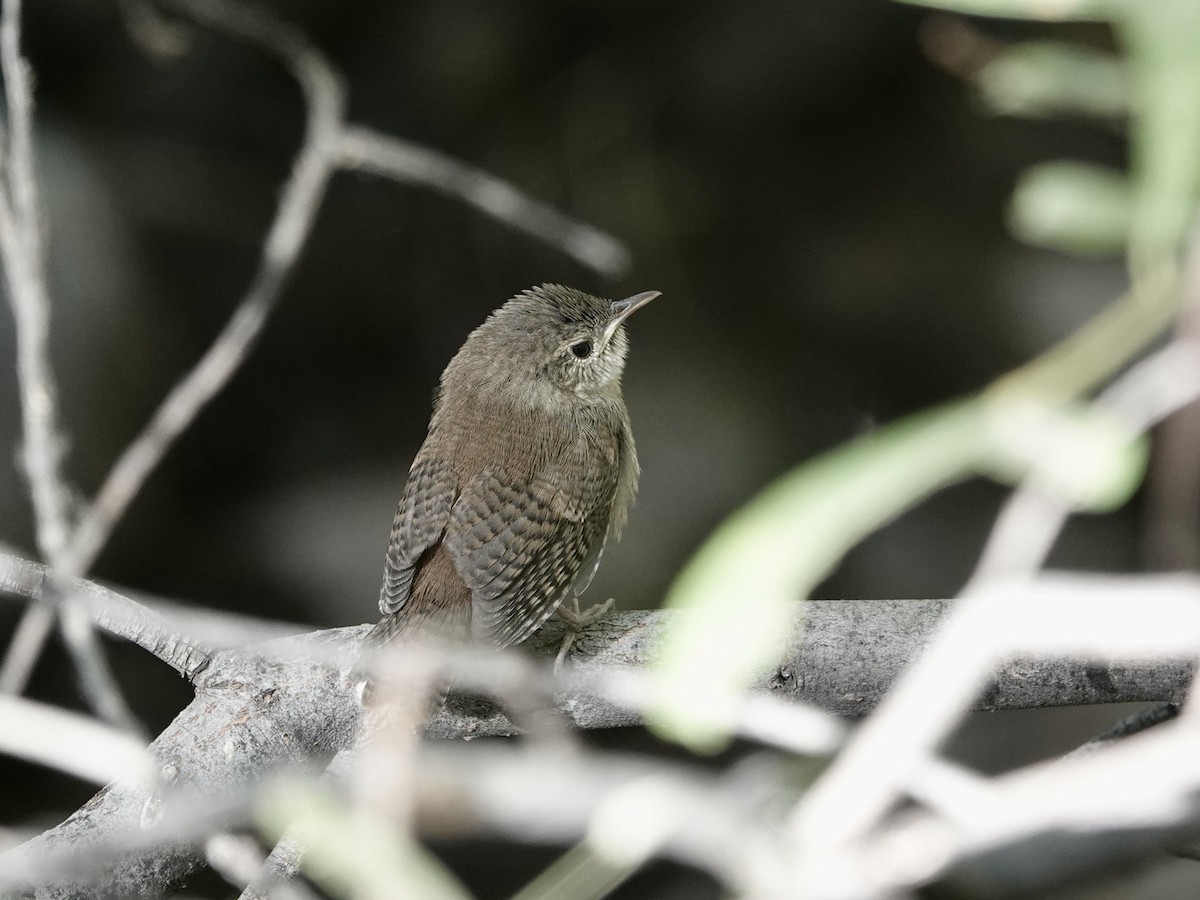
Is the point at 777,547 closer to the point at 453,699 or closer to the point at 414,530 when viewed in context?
the point at 453,699

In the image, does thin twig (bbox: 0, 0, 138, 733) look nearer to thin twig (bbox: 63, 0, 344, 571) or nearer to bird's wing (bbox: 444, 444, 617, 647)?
thin twig (bbox: 63, 0, 344, 571)

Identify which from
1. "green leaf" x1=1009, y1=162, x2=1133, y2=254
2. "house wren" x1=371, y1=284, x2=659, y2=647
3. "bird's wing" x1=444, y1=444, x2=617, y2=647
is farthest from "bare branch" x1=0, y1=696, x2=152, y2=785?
"bird's wing" x1=444, y1=444, x2=617, y2=647

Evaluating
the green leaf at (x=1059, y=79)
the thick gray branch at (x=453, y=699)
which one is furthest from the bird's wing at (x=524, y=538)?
the green leaf at (x=1059, y=79)

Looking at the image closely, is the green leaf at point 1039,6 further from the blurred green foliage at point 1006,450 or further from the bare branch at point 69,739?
the bare branch at point 69,739

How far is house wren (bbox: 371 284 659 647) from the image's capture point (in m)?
2.73

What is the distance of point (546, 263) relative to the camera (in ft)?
15.4

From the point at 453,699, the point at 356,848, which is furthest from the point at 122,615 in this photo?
the point at 356,848

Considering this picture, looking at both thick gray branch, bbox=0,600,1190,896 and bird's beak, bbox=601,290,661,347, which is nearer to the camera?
thick gray branch, bbox=0,600,1190,896

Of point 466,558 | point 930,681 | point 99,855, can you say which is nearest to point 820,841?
point 930,681

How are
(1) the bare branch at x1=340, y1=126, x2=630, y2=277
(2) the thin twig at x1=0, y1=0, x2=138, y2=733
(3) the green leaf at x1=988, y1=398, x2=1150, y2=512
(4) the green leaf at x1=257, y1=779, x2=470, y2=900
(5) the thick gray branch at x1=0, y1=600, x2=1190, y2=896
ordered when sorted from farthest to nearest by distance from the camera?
(1) the bare branch at x1=340, y1=126, x2=630, y2=277, (2) the thin twig at x1=0, y1=0, x2=138, y2=733, (5) the thick gray branch at x1=0, y1=600, x2=1190, y2=896, (4) the green leaf at x1=257, y1=779, x2=470, y2=900, (3) the green leaf at x1=988, y1=398, x2=1150, y2=512

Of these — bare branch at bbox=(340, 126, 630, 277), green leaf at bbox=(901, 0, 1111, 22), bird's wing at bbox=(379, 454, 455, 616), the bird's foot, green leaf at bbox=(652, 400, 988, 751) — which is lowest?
green leaf at bbox=(652, 400, 988, 751)

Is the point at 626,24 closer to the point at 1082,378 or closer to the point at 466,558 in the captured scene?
the point at 466,558

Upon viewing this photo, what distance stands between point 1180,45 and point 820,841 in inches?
21.4

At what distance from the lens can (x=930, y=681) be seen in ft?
2.57
